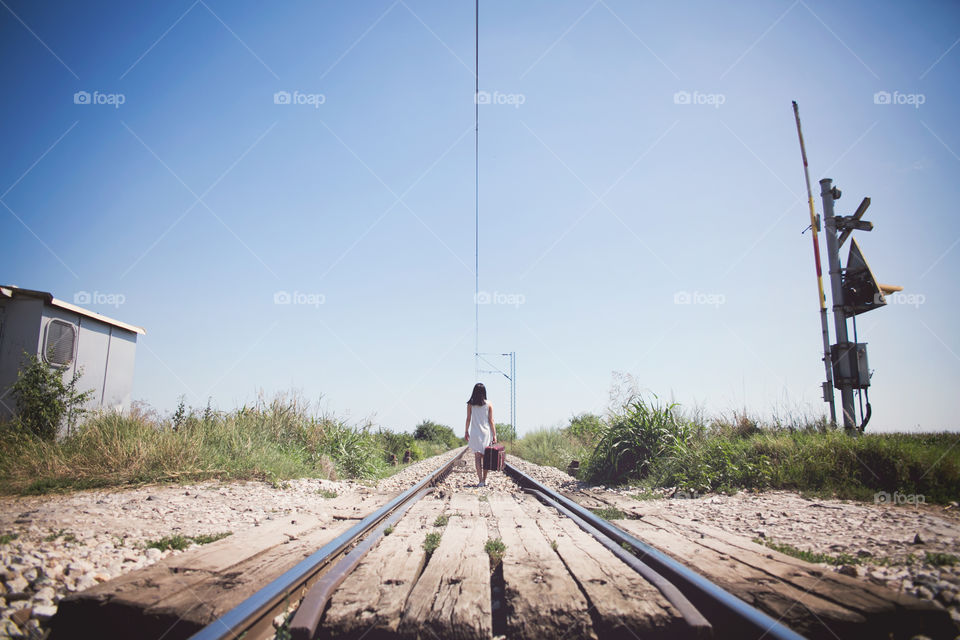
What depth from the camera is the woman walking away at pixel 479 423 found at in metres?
9.23

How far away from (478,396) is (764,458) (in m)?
4.93

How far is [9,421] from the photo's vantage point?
29.5ft

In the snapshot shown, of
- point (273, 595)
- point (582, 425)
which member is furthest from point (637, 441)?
point (582, 425)

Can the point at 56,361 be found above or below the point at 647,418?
above

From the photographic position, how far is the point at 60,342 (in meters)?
11.1

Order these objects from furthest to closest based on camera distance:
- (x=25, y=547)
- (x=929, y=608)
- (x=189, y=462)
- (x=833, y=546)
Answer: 1. (x=189, y=462)
2. (x=833, y=546)
3. (x=25, y=547)
4. (x=929, y=608)

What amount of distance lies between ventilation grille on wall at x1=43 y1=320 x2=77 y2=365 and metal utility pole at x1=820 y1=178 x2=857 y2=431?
53.9ft

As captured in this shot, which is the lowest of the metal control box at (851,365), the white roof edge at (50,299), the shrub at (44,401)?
the shrub at (44,401)

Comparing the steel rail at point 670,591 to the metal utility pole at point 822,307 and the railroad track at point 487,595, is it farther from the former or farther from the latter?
the metal utility pole at point 822,307

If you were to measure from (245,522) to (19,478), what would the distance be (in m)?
4.36

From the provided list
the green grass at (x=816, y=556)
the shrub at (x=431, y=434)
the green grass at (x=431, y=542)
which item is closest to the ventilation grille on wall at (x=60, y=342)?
the green grass at (x=431, y=542)

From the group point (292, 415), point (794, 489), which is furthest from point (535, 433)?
point (794, 489)

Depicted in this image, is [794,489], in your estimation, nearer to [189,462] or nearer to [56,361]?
[189,462]

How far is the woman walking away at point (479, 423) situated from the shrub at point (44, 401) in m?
7.80
